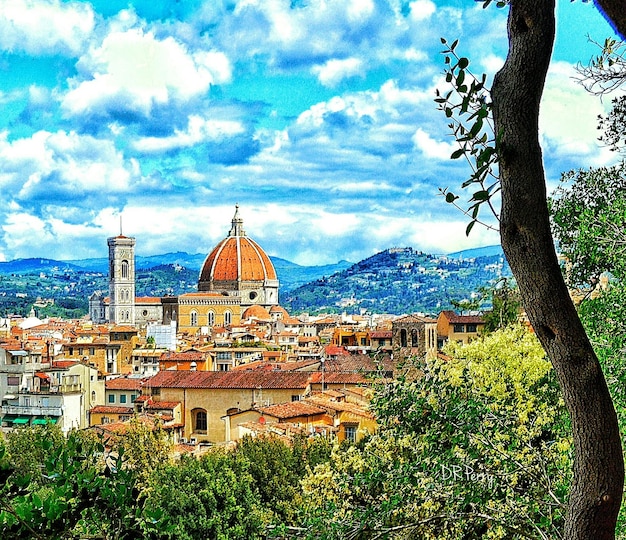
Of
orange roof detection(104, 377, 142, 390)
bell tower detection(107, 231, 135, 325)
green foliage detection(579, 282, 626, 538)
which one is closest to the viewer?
green foliage detection(579, 282, 626, 538)

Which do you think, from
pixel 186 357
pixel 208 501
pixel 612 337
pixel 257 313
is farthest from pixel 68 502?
pixel 257 313

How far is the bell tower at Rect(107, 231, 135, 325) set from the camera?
98.8 m

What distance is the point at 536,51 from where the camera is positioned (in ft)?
6.27

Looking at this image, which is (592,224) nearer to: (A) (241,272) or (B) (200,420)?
(B) (200,420)

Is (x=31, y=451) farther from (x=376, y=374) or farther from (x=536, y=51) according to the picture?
(x=536, y=51)

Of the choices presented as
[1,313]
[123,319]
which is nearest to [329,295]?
[1,313]

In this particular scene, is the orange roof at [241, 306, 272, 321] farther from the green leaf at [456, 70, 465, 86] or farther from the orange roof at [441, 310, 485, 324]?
the green leaf at [456, 70, 465, 86]

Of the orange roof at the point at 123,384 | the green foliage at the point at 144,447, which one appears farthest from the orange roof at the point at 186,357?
the green foliage at the point at 144,447

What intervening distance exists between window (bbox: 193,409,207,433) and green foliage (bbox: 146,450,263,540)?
12.5m

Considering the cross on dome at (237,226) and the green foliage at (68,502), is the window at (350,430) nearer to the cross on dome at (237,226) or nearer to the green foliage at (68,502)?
the green foliage at (68,502)

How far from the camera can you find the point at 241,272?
90.4 metres

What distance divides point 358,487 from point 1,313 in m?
139

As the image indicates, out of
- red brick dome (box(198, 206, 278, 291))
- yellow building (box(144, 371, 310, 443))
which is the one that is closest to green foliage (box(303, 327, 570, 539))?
yellow building (box(144, 371, 310, 443))

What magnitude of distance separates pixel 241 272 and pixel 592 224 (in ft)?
280
